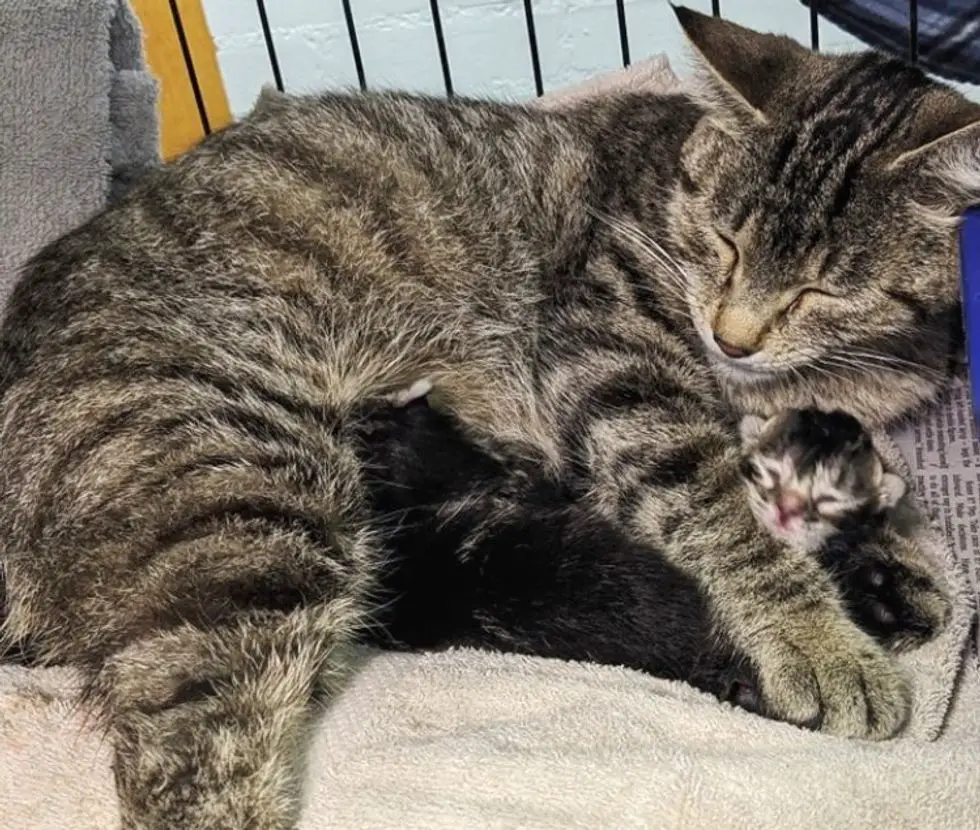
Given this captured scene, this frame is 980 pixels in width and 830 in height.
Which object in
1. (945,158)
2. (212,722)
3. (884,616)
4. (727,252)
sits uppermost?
(945,158)

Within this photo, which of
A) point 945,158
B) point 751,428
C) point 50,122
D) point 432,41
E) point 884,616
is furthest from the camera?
point 432,41

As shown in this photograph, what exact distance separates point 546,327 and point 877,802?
725 millimetres

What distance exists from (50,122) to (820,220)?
123 cm

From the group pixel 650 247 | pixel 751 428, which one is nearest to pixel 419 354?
pixel 650 247

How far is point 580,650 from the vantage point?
134 centimetres

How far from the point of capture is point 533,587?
4.45 feet

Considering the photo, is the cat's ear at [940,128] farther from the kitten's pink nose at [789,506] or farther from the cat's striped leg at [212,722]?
the cat's striped leg at [212,722]

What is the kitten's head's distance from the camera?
144 centimetres

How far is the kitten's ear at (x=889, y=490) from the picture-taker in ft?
4.83

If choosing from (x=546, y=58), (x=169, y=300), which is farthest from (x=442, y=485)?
(x=546, y=58)

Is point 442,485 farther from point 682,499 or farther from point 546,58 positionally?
point 546,58

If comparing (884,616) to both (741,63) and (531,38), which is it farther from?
(531,38)

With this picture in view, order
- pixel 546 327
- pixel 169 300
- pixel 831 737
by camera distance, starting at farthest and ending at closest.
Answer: pixel 546 327 < pixel 169 300 < pixel 831 737

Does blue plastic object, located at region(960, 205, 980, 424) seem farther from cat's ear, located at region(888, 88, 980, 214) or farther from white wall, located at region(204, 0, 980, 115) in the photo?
white wall, located at region(204, 0, 980, 115)
